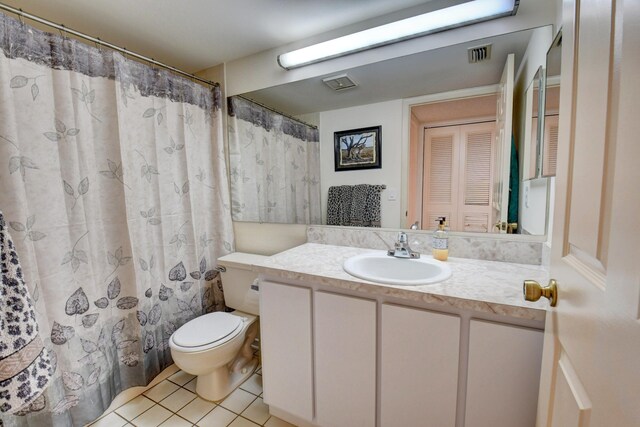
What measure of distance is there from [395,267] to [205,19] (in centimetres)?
165

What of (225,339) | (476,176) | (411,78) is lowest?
(225,339)

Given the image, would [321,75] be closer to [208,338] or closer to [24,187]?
[24,187]

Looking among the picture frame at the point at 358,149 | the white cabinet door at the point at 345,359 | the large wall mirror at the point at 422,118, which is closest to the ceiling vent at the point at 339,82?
the large wall mirror at the point at 422,118

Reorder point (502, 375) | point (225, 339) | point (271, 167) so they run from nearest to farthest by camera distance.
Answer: point (502, 375) < point (225, 339) < point (271, 167)

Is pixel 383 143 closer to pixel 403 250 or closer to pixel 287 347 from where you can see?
pixel 403 250

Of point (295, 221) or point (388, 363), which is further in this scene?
point (295, 221)

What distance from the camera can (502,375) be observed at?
2.93 feet

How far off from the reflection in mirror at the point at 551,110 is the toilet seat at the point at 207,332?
172cm

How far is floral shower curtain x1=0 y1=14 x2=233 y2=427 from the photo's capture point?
3.81ft

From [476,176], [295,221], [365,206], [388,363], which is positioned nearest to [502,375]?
[388,363]

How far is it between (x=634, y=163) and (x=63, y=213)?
184 centimetres

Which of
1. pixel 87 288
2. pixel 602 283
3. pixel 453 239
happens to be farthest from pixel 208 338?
pixel 602 283

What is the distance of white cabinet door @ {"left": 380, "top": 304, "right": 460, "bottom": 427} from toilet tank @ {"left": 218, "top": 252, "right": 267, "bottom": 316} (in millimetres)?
997

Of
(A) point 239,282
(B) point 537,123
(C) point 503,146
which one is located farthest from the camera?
(A) point 239,282
